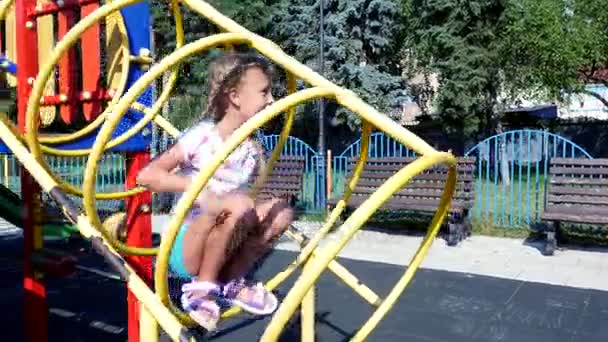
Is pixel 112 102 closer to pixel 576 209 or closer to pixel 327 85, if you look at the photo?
pixel 327 85

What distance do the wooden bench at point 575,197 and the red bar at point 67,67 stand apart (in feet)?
13.9

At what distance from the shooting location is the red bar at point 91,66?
310cm

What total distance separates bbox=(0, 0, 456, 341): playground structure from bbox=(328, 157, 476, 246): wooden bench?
128 inches

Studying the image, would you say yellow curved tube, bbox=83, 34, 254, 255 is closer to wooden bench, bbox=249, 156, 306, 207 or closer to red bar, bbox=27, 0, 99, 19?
red bar, bbox=27, 0, 99, 19

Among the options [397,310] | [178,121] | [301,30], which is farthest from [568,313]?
[301,30]

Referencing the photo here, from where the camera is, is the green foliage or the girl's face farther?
the green foliage

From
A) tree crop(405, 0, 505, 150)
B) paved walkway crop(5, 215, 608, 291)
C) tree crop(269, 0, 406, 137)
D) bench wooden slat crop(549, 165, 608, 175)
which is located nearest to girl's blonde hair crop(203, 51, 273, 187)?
paved walkway crop(5, 215, 608, 291)

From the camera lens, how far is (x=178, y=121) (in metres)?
10.4

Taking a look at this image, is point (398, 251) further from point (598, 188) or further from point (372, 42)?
point (372, 42)

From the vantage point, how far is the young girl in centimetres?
194

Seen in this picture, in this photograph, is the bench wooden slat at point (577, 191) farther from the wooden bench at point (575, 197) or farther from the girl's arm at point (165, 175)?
the girl's arm at point (165, 175)

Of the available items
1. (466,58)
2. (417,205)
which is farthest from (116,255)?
(466,58)

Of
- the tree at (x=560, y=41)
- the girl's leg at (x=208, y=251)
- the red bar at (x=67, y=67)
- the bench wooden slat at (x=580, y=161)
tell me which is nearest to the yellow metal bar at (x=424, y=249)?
the girl's leg at (x=208, y=251)

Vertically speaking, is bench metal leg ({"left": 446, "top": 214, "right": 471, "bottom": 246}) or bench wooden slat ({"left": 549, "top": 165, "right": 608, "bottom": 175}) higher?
bench wooden slat ({"left": 549, "top": 165, "right": 608, "bottom": 175})
